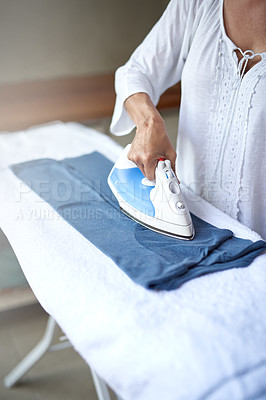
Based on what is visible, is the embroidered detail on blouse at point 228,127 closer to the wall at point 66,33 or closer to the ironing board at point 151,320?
the ironing board at point 151,320

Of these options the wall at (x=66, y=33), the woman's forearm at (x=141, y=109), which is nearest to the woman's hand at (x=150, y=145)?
the woman's forearm at (x=141, y=109)

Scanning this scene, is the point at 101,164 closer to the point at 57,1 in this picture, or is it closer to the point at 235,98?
the point at 235,98

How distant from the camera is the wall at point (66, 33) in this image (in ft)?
8.45

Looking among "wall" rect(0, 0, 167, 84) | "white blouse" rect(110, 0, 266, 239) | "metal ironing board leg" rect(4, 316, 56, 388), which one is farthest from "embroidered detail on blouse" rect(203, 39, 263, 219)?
"wall" rect(0, 0, 167, 84)

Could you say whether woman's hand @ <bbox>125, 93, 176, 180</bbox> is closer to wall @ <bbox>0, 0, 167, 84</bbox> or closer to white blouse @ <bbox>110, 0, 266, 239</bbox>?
white blouse @ <bbox>110, 0, 266, 239</bbox>

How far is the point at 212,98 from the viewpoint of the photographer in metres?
1.21

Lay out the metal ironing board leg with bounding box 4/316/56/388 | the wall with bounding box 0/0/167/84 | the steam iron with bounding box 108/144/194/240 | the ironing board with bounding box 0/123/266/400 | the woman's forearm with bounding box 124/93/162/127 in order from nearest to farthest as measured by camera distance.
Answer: the ironing board with bounding box 0/123/266/400 < the steam iron with bounding box 108/144/194/240 < the woman's forearm with bounding box 124/93/162/127 < the metal ironing board leg with bounding box 4/316/56/388 < the wall with bounding box 0/0/167/84

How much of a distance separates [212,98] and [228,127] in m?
0.10

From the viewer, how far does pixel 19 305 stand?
223 centimetres

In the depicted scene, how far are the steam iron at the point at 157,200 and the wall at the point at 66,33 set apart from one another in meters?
1.74

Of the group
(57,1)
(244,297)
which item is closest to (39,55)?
(57,1)

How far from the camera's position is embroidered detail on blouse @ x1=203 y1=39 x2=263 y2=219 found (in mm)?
1123

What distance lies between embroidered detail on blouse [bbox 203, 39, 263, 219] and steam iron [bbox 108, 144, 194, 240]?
0.20 meters

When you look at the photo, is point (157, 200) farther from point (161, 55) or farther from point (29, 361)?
point (29, 361)
